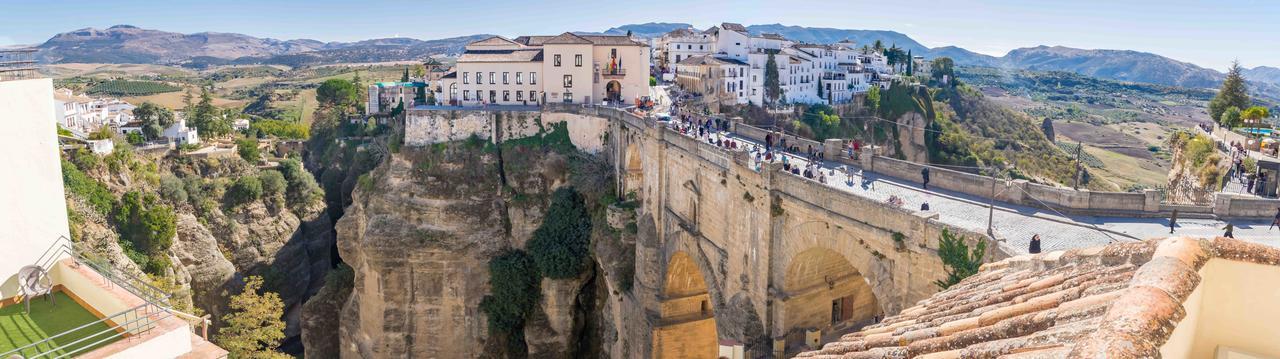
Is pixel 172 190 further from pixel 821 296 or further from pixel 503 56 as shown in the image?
pixel 821 296

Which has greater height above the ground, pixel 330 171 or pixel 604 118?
pixel 604 118

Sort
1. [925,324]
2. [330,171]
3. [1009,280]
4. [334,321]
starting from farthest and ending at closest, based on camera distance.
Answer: [330,171] < [334,321] < [1009,280] < [925,324]

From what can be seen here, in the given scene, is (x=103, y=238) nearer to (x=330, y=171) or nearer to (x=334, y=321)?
(x=334, y=321)

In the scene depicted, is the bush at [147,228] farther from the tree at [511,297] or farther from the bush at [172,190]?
the tree at [511,297]

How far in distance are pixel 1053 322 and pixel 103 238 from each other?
49597 mm

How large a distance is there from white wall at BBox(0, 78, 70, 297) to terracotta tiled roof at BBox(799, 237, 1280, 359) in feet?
43.3

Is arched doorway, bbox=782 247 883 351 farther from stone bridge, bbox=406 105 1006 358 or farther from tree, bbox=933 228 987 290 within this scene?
tree, bbox=933 228 987 290

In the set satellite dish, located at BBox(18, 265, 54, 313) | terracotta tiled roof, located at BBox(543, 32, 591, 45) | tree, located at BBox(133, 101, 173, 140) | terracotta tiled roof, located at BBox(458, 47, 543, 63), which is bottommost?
tree, located at BBox(133, 101, 173, 140)

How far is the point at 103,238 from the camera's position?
144 ft

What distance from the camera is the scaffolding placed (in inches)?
555

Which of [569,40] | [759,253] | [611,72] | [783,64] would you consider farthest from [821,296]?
[783,64]

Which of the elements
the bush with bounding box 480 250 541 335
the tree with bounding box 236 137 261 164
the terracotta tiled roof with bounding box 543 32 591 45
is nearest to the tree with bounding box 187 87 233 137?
the tree with bounding box 236 137 261 164

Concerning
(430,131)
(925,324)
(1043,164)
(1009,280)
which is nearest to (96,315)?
(925,324)

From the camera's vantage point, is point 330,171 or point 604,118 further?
point 330,171
